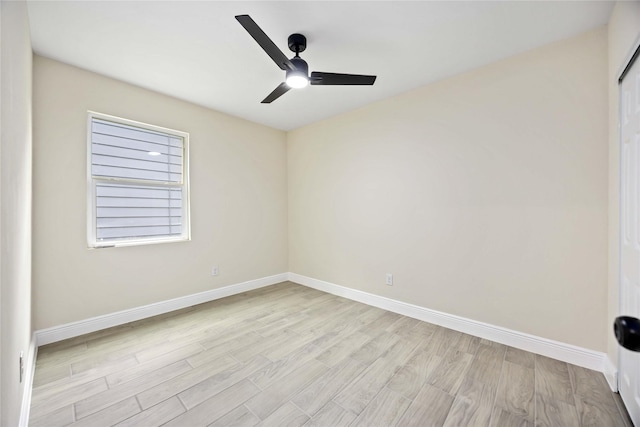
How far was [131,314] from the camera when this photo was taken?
280 centimetres

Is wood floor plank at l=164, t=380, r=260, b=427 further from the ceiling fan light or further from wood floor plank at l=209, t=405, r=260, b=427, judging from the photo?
the ceiling fan light

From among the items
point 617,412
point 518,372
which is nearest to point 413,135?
point 518,372

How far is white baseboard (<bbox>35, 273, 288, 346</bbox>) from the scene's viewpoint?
2.36 meters

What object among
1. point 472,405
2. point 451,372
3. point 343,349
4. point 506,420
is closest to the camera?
point 506,420

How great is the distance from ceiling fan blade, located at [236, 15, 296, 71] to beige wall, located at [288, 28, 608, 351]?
1.71 meters

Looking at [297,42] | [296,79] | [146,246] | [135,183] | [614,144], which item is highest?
[297,42]

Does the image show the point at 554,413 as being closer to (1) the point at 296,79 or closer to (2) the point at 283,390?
(2) the point at 283,390

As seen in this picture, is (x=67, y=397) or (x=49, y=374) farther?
(x=49, y=374)

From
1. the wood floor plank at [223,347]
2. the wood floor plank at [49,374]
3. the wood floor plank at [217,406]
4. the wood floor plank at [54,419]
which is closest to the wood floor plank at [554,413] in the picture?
the wood floor plank at [217,406]

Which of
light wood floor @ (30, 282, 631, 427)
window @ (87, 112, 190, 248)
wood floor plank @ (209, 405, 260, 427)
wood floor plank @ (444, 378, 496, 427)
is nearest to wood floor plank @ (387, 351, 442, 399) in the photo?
light wood floor @ (30, 282, 631, 427)

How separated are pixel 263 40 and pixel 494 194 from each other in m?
2.34

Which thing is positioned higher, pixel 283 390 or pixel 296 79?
pixel 296 79

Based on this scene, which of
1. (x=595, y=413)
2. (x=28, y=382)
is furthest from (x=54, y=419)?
(x=595, y=413)

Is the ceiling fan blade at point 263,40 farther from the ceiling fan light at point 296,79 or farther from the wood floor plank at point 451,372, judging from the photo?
the wood floor plank at point 451,372
